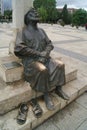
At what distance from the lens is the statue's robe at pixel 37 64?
238cm

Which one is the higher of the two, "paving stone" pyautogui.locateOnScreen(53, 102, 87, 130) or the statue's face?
the statue's face

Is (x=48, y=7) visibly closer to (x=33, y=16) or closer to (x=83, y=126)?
(x=33, y=16)

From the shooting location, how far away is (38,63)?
2.48m

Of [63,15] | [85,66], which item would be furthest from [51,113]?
[63,15]

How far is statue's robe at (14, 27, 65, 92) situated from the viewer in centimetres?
238

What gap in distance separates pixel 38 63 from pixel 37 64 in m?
0.03

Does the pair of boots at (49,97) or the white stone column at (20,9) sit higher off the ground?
the white stone column at (20,9)

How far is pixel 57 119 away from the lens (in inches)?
98.4

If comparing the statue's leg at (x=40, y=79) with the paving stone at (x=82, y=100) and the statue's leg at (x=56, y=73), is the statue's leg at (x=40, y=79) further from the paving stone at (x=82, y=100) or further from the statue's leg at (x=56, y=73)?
the paving stone at (x=82, y=100)

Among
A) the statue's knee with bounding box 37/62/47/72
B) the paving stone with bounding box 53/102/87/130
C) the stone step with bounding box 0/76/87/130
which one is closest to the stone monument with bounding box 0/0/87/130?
the stone step with bounding box 0/76/87/130

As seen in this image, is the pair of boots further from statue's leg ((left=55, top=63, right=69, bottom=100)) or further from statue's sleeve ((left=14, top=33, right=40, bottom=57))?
statue's sleeve ((left=14, top=33, right=40, bottom=57))

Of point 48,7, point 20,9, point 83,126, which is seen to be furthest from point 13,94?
point 48,7

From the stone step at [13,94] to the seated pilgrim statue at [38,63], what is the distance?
0.13 meters

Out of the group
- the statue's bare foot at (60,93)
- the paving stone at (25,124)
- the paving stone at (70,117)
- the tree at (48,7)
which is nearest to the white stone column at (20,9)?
the statue's bare foot at (60,93)
